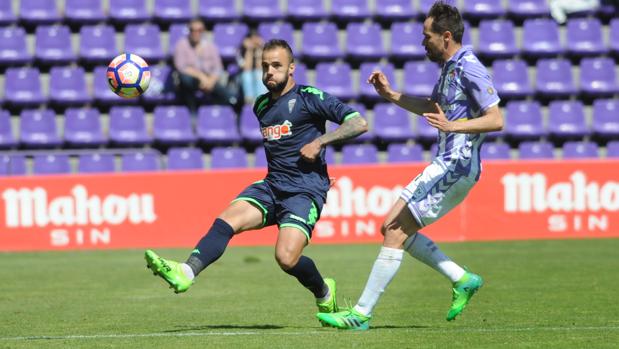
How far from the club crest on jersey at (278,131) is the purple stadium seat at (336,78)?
11188 millimetres

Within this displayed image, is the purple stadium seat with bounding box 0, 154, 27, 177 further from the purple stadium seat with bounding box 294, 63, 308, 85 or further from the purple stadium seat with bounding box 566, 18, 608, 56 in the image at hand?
the purple stadium seat with bounding box 566, 18, 608, 56

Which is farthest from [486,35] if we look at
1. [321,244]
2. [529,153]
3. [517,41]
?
[321,244]

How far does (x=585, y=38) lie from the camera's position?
66.7ft

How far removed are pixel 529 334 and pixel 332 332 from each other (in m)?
1.31

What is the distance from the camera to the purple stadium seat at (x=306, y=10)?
20.3 meters

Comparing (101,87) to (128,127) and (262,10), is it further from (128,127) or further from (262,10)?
(262,10)

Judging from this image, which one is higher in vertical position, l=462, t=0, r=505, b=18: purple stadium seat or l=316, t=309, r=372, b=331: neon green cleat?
l=462, t=0, r=505, b=18: purple stadium seat

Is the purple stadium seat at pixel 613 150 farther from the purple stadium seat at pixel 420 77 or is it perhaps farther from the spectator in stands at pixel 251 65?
the spectator in stands at pixel 251 65

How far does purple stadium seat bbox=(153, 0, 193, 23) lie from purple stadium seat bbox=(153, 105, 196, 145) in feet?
7.12

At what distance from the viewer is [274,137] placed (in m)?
8.18

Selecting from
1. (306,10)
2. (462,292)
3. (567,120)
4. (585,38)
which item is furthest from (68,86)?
(462,292)

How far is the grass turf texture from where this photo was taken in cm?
737

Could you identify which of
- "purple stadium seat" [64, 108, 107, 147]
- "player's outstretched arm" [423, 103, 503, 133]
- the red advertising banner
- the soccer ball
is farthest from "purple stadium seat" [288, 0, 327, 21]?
"player's outstretched arm" [423, 103, 503, 133]

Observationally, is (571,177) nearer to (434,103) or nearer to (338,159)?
(338,159)
